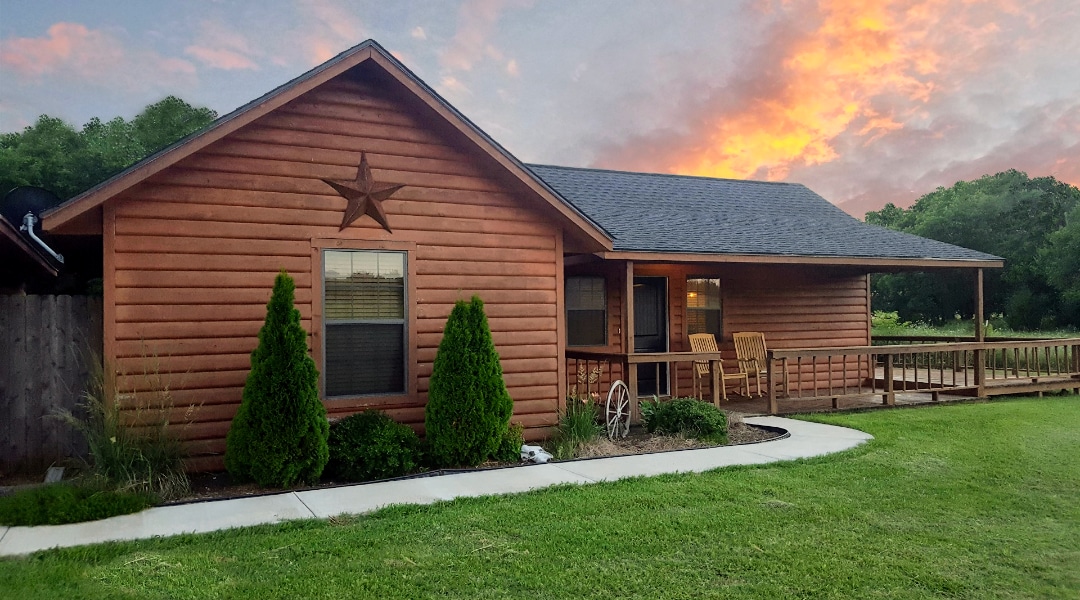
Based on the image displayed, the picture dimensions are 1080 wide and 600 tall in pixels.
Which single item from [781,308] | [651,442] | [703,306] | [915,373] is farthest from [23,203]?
[915,373]

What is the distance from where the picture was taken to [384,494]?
5539 mm

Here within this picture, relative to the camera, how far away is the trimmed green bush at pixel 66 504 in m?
4.79

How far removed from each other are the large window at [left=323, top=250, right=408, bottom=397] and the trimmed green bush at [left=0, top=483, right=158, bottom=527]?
2.03m

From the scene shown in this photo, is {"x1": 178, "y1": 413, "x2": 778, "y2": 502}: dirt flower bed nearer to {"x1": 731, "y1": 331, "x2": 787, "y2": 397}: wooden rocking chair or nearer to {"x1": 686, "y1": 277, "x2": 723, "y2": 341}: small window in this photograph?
{"x1": 731, "y1": 331, "x2": 787, "y2": 397}: wooden rocking chair

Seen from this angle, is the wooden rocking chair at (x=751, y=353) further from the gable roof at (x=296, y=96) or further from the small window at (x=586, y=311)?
the gable roof at (x=296, y=96)

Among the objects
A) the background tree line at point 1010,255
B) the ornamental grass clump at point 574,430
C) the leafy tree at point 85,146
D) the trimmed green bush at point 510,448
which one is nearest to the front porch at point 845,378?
the ornamental grass clump at point 574,430

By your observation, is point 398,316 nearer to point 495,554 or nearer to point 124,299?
point 124,299

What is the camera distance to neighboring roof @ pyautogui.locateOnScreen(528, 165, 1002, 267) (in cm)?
994

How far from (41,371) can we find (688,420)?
6569mm

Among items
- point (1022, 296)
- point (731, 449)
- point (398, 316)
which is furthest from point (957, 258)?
point (1022, 296)

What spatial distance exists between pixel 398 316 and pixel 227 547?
318 cm

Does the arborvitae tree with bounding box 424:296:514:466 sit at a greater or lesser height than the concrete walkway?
greater

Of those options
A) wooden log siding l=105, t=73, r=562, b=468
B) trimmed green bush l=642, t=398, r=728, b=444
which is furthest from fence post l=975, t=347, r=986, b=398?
wooden log siding l=105, t=73, r=562, b=468

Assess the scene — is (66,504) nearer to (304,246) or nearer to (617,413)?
(304,246)
